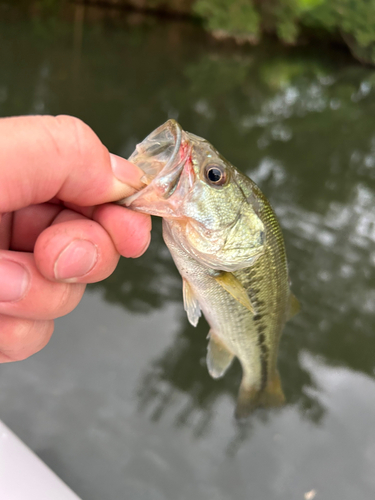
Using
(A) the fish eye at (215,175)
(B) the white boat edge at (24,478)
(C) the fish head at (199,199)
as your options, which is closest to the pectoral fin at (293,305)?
(C) the fish head at (199,199)

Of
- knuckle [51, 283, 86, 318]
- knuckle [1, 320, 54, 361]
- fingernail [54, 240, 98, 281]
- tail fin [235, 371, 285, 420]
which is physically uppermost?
fingernail [54, 240, 98, 281]

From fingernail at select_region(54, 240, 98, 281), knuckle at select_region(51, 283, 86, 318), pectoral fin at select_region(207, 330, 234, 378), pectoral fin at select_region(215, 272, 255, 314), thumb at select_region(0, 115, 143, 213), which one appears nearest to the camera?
thumb at select_region(0, 115, 143, 213)

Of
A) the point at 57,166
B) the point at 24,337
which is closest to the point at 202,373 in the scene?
the point at 24,337

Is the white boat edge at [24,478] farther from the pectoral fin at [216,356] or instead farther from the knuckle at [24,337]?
the pectoral fin at [216,356]

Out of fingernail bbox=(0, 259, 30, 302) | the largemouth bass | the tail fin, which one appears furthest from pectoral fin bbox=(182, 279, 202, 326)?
the tail fin

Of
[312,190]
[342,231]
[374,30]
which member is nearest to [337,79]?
[374,30]

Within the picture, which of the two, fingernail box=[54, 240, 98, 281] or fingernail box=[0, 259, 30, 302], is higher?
fingernail box=[54, 240, 98, 281]

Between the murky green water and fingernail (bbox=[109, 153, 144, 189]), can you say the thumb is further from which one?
the murky green water
